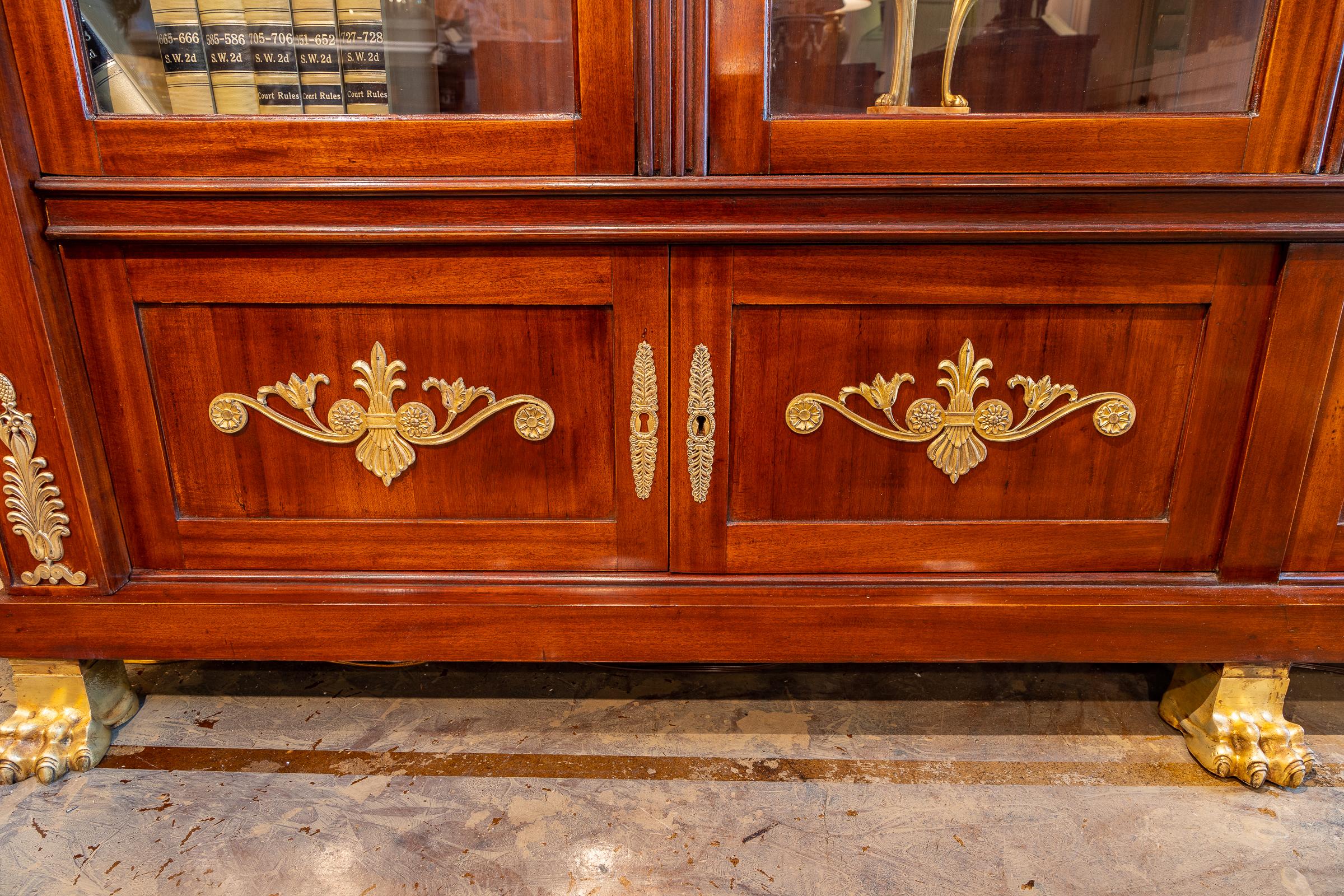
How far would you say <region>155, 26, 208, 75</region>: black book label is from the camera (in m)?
0.83

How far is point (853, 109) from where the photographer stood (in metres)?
0.81

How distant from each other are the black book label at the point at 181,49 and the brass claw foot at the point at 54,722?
0.70m

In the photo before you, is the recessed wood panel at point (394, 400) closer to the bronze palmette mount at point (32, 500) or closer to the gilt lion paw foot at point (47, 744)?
the bronze palmette mount at point (32, 500)

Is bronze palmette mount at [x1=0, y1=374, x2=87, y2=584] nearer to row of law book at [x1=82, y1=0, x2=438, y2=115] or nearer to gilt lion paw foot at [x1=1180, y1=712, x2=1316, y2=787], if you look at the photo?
row of law book at [x1=82, y1=0, x2=438, y2=115]

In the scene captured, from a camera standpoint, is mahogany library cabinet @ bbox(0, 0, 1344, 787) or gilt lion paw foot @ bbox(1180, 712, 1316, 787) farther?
gilt lion paw foot @ bbox(1180, 712, 1316, 787)

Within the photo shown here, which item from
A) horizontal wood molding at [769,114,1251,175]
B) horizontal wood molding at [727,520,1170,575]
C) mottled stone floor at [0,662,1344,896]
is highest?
horizontal wood molding at [769,114,1251,175]

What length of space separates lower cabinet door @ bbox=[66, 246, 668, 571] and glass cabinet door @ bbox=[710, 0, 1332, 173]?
0.60 ft

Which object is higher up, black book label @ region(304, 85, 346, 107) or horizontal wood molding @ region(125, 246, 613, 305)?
black book label @ region(304, 85, 346, 107)

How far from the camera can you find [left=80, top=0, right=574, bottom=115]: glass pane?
0.81 metres

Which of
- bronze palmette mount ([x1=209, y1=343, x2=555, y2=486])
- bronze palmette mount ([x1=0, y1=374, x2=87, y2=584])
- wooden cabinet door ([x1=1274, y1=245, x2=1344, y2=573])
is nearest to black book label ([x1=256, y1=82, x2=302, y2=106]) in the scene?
bronze palmette mount ([x1=209, y1=343, x2=555, y2=486])

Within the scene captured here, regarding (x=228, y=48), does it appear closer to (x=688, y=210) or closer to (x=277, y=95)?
(x=277, y=95)

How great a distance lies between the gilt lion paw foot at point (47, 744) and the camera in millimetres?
888

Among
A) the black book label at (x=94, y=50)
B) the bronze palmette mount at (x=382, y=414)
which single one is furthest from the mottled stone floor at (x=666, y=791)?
the black book label at (x=94, y=50)

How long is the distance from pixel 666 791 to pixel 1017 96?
0.87m
